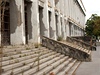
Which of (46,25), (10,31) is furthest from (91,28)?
(10,31)

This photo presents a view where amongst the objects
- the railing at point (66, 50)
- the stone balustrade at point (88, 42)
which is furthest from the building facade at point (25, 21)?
the stone balustrade at point (88, 42)

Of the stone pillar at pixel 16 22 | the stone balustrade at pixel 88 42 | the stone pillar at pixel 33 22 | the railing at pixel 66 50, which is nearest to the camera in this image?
the stone pillar at pixel 16 22

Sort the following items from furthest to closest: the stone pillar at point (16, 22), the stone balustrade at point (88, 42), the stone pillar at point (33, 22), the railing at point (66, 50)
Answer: the stone balustrade at point (88, 42)
the stone pillar at point (33, 22)
the railing at point (66, 50)
the stone pillar at point (16, 22)

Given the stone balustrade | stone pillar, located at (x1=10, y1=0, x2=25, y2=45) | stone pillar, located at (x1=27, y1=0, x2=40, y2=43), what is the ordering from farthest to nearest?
the stone balustrade < stone pillar, located at (x1=27, y1=0, x2=40, y2=43) < stone pillar, located at (x1=10, y1=0, x2=25, y2=45)

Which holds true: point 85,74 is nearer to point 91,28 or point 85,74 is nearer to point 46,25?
point 46,25

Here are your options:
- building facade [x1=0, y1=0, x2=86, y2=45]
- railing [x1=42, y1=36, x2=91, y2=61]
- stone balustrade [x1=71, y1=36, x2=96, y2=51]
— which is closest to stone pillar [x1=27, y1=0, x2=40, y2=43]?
building facade [x1=0, y1=0, x2=86, y2=45]

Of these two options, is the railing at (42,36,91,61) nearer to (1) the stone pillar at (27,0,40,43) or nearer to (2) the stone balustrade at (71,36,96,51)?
(1) the stone pillar at (27,0,40,43)

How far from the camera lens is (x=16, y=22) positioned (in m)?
14.3

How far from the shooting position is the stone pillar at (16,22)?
14.0 m

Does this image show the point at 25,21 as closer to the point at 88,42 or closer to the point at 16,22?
the point at 16,22

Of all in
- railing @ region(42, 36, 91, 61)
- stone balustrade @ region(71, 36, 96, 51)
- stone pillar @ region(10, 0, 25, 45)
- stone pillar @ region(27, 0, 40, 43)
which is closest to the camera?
stone pillar @ region(10, 0, 25, 45)

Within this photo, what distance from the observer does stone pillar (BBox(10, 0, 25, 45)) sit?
46.0 ft

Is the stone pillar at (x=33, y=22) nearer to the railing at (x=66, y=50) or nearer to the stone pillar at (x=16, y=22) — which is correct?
the railing at (x=66, y=50)

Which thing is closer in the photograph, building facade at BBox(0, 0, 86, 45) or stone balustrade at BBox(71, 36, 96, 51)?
building facade at BBox(0, 0, 86, 45)
